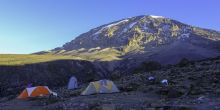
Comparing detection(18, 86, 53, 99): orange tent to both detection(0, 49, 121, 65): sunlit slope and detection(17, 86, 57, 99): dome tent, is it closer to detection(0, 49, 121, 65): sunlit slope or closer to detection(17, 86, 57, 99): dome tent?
detection(17, 86, 57, 99): dome tent

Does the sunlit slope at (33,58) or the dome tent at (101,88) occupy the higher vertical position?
the sunlit slope at (33,58)

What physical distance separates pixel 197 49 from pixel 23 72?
73663 mm

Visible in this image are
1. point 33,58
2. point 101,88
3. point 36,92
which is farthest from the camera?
point 33,58

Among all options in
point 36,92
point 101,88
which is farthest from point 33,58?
point 101,88

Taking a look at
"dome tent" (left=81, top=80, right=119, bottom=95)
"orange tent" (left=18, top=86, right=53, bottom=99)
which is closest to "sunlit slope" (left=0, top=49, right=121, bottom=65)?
"orange tent" (left=18, top=86, right=53, bottom=99)

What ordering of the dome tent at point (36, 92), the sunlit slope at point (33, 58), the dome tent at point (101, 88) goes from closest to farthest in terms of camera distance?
the dome tent at point (101, 88), the dome tent at point (36, 92), the sunlit slope at point (33, 58)

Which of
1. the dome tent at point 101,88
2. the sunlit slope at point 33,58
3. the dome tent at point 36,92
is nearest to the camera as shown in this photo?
the dome tent at point 101,88

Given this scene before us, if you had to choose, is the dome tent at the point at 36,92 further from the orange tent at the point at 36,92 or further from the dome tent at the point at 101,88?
the dome tent at the point at 101,88

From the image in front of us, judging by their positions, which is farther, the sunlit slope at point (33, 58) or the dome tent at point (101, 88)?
the sunlit slope at point (33, 58)

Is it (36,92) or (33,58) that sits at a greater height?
(33,58)

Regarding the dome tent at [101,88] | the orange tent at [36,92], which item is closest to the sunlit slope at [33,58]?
the orange tent at [36,92]

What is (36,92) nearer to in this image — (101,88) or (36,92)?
(36,92)

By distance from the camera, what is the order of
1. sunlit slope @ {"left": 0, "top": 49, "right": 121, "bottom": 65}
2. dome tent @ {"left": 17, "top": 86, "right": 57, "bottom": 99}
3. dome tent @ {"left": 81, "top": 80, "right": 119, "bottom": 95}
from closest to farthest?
dome tent @ {"left": 81, "top": 80, "right": 119, "bottom": 95} < dome tent @ {"left": 17, "top": 86, "right": 57, "bottom": 99} < sunlit slope @ {"left": 0, "top": 49, "right": 121, "bottom": 65}

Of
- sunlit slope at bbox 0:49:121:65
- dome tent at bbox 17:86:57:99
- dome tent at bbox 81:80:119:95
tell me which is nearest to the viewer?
dome tent at bbox 81:80:119:95
